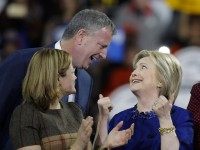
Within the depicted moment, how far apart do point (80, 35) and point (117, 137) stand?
0.86 metres

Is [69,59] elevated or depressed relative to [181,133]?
elevated

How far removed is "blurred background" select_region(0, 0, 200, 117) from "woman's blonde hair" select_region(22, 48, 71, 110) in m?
3.24

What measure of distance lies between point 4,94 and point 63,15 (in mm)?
4326

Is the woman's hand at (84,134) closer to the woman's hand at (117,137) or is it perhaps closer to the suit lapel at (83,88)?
the woman's hand at (117,137)

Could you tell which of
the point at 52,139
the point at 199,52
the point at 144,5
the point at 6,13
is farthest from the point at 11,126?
the point at 6,13

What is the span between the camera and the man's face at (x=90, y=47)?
5.15 meters

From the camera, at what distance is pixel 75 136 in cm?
455

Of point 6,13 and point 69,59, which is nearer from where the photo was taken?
point 69,59

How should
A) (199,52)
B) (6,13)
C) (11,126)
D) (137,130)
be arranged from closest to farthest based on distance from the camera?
(11,126) < (137,130) < (199,52) < (6,13)

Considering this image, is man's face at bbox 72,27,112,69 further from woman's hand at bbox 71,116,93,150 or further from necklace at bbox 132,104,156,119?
woman's hand at bbox 71,116,93,150

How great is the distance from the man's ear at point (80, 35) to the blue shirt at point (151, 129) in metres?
0.58

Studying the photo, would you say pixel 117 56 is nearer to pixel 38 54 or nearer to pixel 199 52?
pixel 199 52

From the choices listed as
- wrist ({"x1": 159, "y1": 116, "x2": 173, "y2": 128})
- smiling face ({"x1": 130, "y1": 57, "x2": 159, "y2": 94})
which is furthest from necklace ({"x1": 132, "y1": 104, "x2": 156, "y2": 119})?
wrist ({"x1": 159, "y1": 116, "x2": 173, "y2": 128})

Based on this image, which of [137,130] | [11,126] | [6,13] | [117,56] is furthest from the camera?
[6,13]
